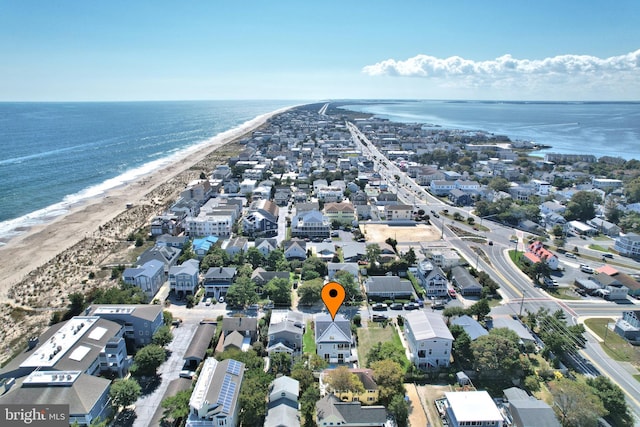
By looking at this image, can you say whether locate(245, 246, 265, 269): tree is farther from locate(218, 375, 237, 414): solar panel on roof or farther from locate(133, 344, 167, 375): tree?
locate(218, 375, 237, 414): solar panel on roof

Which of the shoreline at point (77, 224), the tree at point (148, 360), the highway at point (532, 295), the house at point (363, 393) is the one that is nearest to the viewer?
the house at point (363, 393)

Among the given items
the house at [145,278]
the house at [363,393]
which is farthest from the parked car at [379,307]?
the house at [145,278]

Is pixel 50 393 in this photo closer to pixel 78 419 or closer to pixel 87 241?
pixel 78 419

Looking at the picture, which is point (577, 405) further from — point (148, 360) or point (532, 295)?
point (148, 360)

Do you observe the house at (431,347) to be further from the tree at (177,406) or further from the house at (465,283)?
the tree at (177,406)

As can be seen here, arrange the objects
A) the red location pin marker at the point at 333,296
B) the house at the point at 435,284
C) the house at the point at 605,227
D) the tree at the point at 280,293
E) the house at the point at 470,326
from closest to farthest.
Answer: the house at the point at 470,326
the red location pin marker at the point at 333,296
the tree at the point at 280,293
the house at the point at 435,284
the house at the point at 605,227

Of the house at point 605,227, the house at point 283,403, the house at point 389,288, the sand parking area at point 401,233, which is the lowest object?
the house at point 605,227
